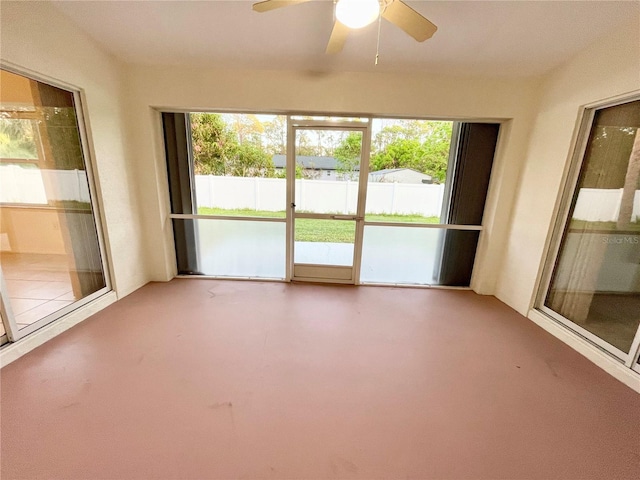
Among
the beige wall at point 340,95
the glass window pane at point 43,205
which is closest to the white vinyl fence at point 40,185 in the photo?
the glass window pane at point 43,205

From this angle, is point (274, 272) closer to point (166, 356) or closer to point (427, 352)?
point (166, 356)

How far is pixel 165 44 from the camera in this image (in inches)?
95.3

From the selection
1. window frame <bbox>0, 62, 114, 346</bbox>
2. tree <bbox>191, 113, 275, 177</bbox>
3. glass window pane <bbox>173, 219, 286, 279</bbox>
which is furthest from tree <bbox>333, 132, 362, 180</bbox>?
window frame <bbox>0, 62, 114, 346</bbox>

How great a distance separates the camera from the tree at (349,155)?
3.08 m

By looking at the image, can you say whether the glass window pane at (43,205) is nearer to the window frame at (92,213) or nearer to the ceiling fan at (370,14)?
the window frame at (92,213)

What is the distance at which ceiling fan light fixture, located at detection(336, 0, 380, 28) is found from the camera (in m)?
1.29

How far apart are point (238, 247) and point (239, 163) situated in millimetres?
1095

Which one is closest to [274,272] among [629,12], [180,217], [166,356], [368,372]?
[180,217]

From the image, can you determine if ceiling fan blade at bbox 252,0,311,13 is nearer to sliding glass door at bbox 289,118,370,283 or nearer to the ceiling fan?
the ceiling fan

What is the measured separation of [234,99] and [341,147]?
1290 millimetres

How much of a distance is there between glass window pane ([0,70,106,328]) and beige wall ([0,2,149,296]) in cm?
15

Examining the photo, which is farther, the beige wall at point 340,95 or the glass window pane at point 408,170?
the glass window pane at point 408,170

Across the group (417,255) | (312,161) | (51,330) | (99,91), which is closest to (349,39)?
(312,161)

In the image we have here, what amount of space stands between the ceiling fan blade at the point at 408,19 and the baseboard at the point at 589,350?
2.74 m
